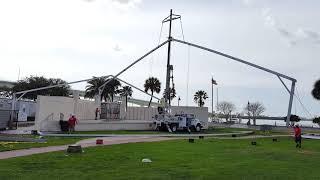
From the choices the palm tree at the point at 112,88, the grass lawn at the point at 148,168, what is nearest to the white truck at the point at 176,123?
the grass lawn at the point at 148,168

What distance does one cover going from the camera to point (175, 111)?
3046 inches

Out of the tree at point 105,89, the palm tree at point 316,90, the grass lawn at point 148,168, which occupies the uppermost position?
the tree at point 105,89

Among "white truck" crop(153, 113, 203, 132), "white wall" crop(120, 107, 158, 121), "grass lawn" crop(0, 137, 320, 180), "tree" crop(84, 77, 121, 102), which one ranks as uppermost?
"tree" crop(84, 77, 121, 102)

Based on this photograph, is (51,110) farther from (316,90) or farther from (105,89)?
(105,89)

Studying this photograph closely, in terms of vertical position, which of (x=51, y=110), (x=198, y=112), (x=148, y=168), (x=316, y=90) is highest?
(x=316, y=90)

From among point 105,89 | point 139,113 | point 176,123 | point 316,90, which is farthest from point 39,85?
point 316,90

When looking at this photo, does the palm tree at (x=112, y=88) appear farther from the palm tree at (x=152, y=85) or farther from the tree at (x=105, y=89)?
the palm tree at (x=152, y=85)

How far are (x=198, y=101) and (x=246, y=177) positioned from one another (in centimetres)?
13109

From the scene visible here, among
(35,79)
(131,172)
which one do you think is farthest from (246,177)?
(35,79)

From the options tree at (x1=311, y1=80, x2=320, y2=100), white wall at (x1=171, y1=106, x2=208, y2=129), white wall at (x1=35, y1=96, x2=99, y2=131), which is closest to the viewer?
white wall at (x1=35, y1=96, x2=99, y2=131)

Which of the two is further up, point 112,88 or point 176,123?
point 112,88

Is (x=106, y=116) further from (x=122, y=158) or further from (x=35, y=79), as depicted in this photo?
(x=35, y=79)

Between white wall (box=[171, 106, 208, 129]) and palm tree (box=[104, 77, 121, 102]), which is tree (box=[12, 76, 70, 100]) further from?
white wall (box=[171, 106, 208, 129])

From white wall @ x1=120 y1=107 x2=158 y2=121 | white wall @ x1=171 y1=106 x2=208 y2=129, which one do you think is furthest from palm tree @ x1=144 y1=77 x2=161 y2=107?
white wall @ x1=171 y1=106 x2=208 y2=129
